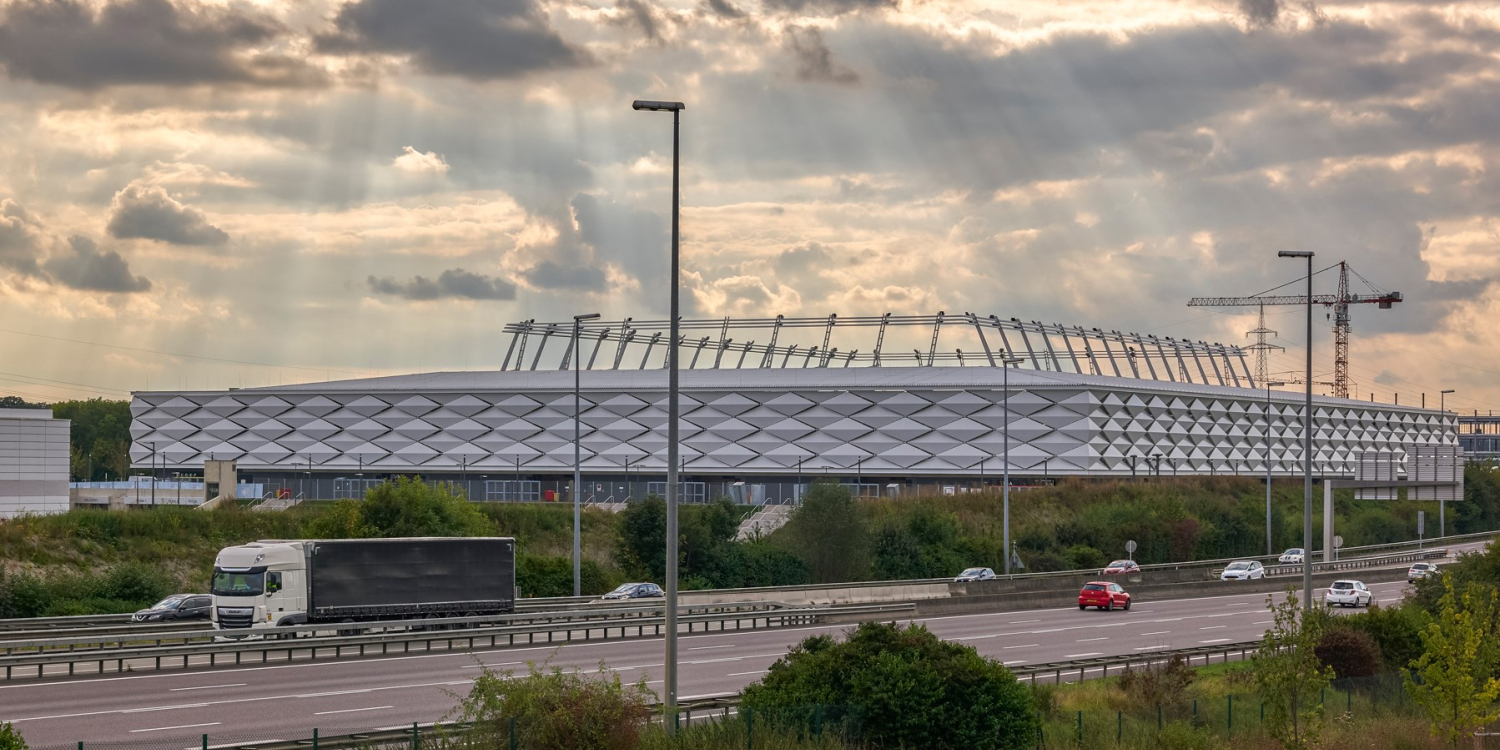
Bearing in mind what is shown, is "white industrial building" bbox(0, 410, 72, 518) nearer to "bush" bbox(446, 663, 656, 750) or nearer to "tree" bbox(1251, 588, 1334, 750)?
"bush" bbox(446, 663, 656, 750)

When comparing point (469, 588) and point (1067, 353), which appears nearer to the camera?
point (469, 588)

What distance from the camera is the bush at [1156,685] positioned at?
102 feet

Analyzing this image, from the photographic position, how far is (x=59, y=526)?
195 feet

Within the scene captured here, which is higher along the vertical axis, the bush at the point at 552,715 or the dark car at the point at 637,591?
the bush at the point at 552,715

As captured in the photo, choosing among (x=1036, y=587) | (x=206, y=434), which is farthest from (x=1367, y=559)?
(x=206, y=434)

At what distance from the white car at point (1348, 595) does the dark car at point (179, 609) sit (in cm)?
4468

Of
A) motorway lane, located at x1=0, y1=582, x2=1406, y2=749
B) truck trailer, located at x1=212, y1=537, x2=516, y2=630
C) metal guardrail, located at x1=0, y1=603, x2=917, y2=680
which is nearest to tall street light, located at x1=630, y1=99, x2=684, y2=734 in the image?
motorway lane, located at x1=0, y1=582, x2=1406, y2=749

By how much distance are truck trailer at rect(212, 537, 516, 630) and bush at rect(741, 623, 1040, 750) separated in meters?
22.9

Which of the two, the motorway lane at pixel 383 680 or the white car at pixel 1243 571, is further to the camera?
the white car at pixel 1243 571

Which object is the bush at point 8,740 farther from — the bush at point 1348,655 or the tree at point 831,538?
the tree at point 831,538

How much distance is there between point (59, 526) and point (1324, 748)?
49844 millimetres

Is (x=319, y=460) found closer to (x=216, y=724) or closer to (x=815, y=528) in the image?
(x=815, y=528)

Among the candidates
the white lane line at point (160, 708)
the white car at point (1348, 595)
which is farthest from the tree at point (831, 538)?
the white lane line at point (160, 708)

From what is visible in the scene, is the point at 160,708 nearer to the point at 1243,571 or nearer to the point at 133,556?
the point at 133,556
